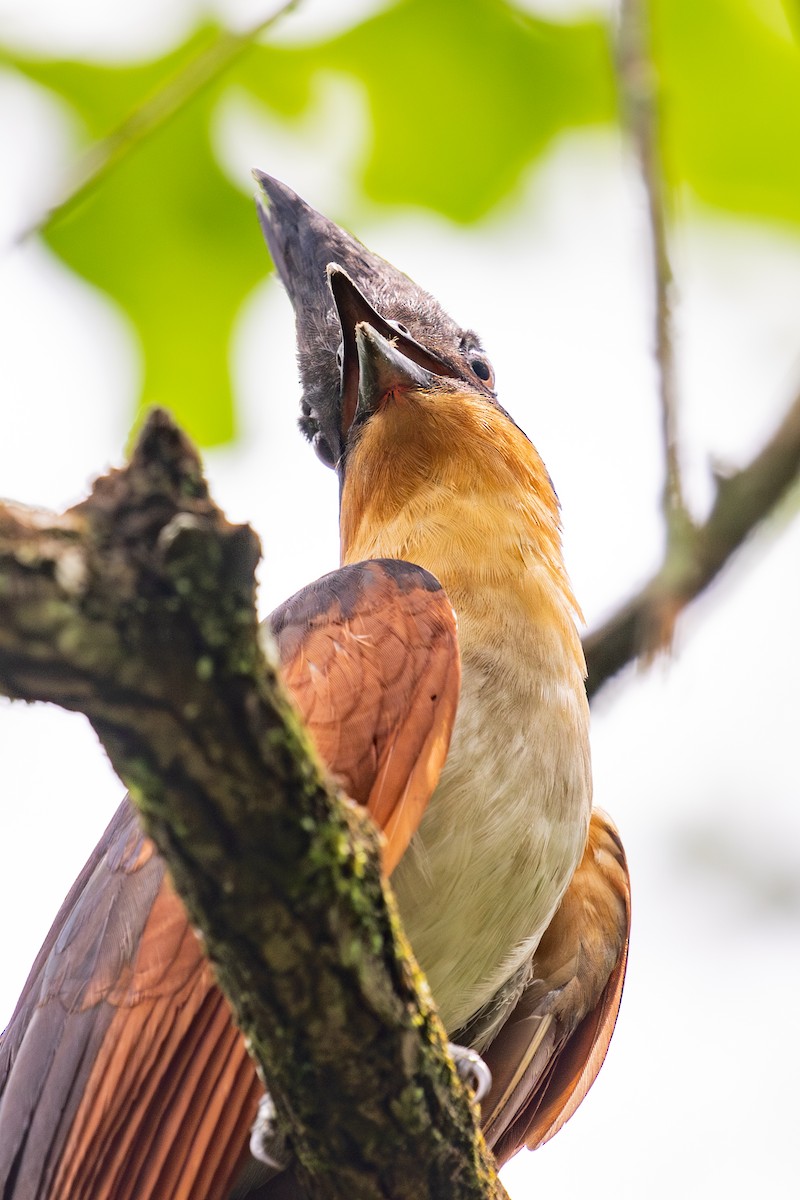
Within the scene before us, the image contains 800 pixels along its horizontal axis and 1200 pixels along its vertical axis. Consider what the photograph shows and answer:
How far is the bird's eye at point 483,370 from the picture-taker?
505cm

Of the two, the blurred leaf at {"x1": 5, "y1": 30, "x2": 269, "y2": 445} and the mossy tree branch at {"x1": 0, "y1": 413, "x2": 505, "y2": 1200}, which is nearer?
the mossy tree branch at {"x1": 0, "y1": 413, "x2": 505, "y2": 1200}

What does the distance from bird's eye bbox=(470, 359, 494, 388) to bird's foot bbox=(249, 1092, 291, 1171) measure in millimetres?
3187

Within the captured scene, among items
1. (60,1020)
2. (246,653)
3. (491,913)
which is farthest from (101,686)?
(491,913)

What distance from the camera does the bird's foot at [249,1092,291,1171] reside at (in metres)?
2.47

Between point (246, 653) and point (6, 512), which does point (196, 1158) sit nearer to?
point (246, 653)

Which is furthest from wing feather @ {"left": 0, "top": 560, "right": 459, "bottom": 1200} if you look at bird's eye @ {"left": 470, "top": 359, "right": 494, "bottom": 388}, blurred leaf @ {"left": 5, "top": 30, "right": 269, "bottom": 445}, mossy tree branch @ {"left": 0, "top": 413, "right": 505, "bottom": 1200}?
bird's eye @ {"left": 470, "top": 359, "right": 494, "bottom": 388}

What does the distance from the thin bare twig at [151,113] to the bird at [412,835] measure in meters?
1.18

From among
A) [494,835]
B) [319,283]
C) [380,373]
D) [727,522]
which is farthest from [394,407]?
[494,835]

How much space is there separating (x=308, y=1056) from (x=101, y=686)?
832 millimetres

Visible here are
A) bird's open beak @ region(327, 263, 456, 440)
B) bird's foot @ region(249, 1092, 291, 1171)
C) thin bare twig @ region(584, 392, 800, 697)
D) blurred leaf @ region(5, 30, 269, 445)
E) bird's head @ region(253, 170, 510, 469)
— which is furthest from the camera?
bird's head @ region(253, 170, 510, 469)

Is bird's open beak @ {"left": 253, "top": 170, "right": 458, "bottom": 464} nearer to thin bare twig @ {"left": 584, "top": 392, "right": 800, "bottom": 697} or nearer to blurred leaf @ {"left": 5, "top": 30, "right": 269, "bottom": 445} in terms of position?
blurred leaf @ {"left": 5, "top": 30, "right": 269, "bottom": 445}

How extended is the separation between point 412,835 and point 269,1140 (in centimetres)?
83

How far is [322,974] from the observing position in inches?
77.5

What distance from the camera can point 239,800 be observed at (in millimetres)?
1754
